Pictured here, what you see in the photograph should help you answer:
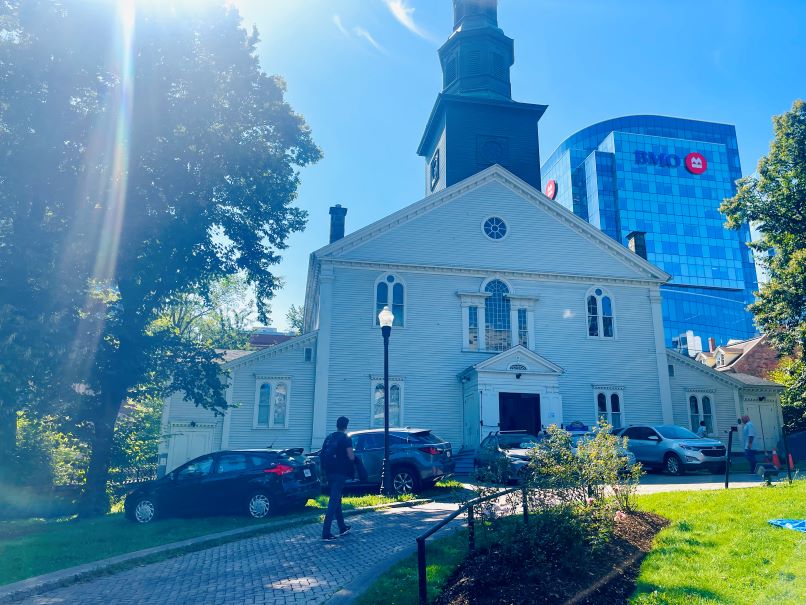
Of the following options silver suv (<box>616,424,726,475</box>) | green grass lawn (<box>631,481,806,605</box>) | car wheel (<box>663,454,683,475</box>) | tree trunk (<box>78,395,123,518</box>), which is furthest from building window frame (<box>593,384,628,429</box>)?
tree trunk (<box>78,395,123,518</box>)

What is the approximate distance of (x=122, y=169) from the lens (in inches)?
635

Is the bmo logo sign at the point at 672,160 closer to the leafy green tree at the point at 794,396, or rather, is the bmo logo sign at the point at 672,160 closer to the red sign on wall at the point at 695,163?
the red sign on wall at the point at 695,163

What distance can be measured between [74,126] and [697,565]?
55.1ft

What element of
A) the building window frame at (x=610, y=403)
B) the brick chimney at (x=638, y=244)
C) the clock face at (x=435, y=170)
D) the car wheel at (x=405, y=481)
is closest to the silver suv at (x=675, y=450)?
the building window frame at (x=610, y=403)

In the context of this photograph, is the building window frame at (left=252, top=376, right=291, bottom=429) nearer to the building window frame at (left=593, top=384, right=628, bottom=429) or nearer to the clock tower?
the clock tower

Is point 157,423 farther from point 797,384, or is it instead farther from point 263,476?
point 797,384

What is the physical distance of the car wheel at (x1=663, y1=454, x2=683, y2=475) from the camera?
18.6 metres

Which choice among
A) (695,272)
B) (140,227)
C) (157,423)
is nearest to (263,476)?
(140,227)

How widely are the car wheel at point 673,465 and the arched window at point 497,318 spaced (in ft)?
25.5

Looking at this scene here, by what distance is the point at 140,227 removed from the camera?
1653cm

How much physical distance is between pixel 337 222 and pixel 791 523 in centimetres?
2139

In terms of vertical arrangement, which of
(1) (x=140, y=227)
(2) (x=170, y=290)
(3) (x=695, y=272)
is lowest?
(2) (x=170, y=290)

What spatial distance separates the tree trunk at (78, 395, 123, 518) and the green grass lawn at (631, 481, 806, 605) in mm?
13561

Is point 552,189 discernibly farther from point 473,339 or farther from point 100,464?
point 100,464
